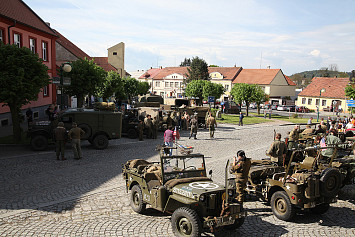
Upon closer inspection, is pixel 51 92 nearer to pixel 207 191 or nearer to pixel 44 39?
pixel 44 39

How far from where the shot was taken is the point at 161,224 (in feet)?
24.6

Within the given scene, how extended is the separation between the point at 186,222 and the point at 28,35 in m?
23.7

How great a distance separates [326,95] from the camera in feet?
182

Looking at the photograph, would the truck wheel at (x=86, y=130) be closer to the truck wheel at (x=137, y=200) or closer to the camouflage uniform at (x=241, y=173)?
the truck wheel at (x=137, y=200)

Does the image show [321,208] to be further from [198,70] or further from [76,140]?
[198,70]

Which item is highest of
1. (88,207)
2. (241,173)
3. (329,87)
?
(329,87)

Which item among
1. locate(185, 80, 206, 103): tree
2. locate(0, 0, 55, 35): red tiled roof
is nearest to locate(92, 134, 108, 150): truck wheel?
locate(0, 0, 55, 35): red tiled roof

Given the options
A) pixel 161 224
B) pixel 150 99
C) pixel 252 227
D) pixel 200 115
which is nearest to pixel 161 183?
pixel 161 224

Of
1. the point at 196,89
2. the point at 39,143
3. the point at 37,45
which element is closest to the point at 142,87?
the point at 196,89

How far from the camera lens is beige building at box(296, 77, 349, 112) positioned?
5360cm

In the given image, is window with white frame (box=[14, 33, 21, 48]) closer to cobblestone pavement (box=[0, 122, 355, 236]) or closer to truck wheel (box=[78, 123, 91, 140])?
truck wheel (box=[78, 123, 91, 140])

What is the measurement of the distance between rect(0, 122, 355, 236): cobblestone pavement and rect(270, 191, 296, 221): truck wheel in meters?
0.16

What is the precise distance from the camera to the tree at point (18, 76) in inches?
583

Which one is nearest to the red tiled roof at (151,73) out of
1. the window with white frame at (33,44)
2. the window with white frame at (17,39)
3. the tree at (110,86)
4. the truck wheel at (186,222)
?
the tree at (110,86)
